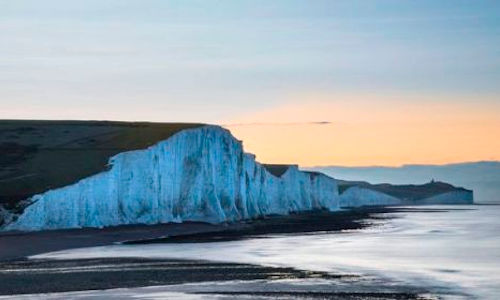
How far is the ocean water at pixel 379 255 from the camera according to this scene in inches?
1218

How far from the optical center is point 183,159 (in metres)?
77.7

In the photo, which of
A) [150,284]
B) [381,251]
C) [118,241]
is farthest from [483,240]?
[150,284]

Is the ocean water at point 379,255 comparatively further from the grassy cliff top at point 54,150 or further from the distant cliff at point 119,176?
the grassy cliff top at point 54,150

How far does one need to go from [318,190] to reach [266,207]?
140 ft

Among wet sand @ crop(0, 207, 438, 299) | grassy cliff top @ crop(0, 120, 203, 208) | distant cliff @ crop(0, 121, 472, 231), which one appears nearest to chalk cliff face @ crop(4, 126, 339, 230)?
distant cliff @ crop(0, 121, 472, 231)

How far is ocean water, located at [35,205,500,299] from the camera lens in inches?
1218

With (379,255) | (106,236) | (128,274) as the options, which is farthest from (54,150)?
(128,274)

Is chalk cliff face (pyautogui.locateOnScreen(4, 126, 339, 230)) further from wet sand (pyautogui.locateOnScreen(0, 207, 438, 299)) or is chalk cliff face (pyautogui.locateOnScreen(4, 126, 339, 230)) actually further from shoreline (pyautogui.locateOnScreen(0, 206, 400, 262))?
wet sand (pyautogui.locateOnScreen(0, 207, 438, 299))

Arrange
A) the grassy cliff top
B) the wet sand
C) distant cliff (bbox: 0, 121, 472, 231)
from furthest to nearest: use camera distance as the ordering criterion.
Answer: the grassy cliff top
distant cliff (bbox: 0, 121, 472, 231)
the wet sand

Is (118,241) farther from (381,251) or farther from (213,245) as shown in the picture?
(381,251)

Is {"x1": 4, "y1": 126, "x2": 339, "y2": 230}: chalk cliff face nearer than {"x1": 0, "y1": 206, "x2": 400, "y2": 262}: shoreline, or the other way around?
{"x1": 0, "y1": 206, "x2": 400, "y2": 262}: shoreline

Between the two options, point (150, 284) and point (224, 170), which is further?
point (224, 170)

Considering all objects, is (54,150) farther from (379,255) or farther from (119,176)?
(379,255)

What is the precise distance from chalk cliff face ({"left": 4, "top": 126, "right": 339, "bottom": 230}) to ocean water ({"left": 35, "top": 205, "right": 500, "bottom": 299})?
1207cm
